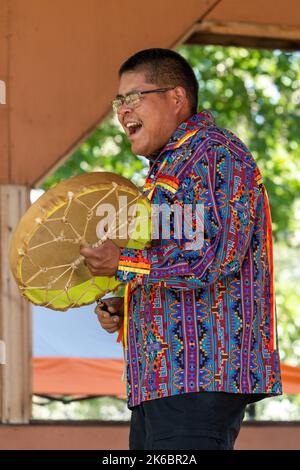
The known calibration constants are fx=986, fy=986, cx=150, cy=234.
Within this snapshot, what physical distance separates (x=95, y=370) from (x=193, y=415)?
416 centimetres

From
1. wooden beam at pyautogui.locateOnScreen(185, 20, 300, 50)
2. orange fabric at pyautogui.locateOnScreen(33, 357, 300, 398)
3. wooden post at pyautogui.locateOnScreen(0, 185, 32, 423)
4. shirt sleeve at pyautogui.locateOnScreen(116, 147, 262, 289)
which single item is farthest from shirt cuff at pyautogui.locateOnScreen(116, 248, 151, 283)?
orange fabric at pyautogui.locateOnScreen(33, 357, 300, 398)

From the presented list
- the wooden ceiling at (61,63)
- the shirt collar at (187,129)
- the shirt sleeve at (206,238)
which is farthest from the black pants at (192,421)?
the wooden ceiling at (61,63)

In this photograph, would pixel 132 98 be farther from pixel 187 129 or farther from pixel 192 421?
pixel 192 421

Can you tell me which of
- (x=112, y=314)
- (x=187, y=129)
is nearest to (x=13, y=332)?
(x=112, y=314)

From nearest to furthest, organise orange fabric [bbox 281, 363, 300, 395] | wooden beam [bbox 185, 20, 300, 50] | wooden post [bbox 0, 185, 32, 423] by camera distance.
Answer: wooden post [bbox 0, 185, 32, 423]
wooden beam [bbox 185, 20, 300, 50]
orange fabric [bbox 281, 363, 300, 395]

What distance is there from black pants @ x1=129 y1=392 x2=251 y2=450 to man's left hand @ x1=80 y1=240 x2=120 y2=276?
0.41 m

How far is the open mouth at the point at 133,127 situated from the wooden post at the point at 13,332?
184cm

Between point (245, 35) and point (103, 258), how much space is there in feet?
9.21

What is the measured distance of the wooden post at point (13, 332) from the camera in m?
4.80

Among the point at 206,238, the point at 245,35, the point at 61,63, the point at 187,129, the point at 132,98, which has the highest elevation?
the point at 245,35

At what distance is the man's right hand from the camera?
322cm

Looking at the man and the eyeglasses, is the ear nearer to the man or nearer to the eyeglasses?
the eyeglasses

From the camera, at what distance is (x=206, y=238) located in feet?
9.38

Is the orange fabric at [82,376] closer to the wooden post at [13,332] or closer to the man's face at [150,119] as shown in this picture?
the wooden post at [13,332]
